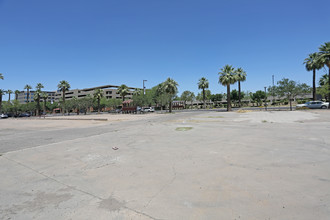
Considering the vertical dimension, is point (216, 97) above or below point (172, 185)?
above

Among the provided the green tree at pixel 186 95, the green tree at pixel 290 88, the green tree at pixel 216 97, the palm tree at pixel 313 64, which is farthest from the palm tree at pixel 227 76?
the green tree at pixel 216 97

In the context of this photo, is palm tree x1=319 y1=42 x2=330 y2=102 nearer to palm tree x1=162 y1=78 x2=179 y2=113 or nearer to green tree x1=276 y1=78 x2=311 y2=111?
green tree x1=276 y1=78 x2=311 y2=111

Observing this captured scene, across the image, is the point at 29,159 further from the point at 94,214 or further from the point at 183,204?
the point at 183,204

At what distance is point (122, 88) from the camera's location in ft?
240

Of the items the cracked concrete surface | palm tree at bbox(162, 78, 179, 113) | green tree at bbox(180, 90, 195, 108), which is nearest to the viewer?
the cracked concrete surface

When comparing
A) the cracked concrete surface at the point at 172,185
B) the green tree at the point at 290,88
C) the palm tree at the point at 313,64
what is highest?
the palm tree at the point at 313,64

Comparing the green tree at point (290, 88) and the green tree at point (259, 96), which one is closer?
the green tree at point (290, 88)

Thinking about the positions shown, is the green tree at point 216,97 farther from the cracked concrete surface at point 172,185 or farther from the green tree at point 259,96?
the cracked concrete surface at point 172,185

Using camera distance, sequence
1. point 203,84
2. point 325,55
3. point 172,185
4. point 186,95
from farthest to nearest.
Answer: point 186,95 < point 203,84 < point 325,55 < point 172,185

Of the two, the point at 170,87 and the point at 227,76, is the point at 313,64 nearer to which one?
the point at 227,76

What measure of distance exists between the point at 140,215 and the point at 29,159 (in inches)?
218

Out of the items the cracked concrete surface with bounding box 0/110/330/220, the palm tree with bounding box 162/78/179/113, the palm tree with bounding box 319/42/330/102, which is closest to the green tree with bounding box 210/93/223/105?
the palm tree with bounding box 162/78/179/113

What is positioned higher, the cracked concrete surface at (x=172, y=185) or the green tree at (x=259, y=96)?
the green tree at (x=259, y=96)

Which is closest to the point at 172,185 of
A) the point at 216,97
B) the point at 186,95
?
the point at 186,95
